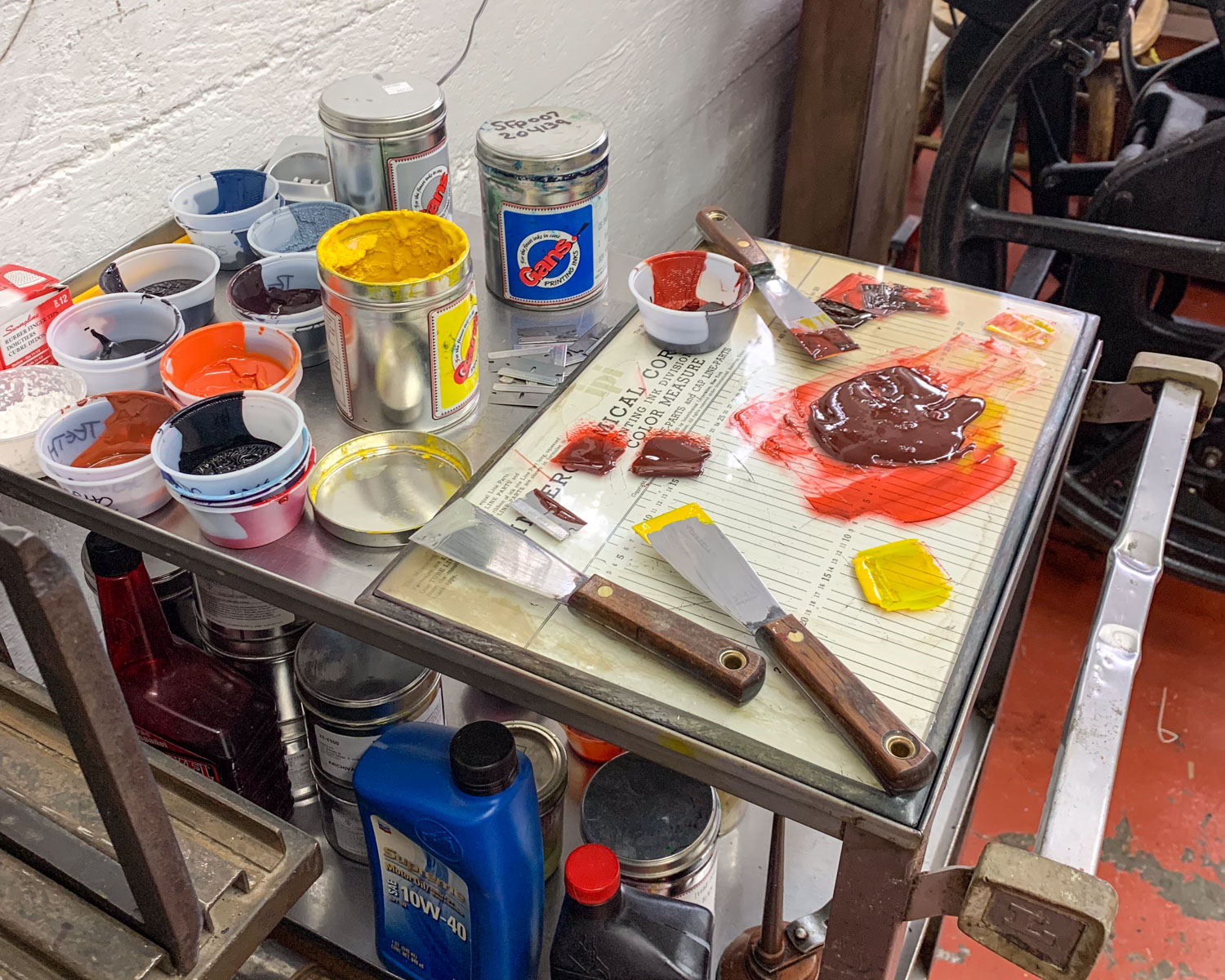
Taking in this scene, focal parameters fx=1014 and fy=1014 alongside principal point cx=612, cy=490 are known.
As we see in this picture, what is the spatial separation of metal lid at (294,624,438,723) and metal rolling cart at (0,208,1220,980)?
17 centimetres

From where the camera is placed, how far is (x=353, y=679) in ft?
2.93

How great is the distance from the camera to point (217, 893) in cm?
60

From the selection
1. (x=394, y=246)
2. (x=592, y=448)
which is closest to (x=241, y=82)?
(x=394, y=246)

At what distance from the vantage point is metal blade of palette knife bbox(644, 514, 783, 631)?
2.25 ft

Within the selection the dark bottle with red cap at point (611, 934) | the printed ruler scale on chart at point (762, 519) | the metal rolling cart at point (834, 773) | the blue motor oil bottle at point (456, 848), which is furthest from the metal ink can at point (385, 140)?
the dark bottle with red cap at point (611, 934)

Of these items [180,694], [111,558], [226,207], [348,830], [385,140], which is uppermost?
[385,140]

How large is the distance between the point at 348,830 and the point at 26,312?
54 cm

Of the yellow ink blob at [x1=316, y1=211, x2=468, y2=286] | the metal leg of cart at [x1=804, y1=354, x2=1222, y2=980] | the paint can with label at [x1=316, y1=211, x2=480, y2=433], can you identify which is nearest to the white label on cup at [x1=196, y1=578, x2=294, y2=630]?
the paint can with label at [x1=316, y1=211, x2=480, y2=433]

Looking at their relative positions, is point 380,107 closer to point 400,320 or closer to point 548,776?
point 400,320

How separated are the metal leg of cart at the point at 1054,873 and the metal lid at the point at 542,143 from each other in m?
0.58

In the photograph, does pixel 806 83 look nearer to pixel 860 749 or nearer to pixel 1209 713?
pixel 1209 713

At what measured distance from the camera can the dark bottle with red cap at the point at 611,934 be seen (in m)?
0.83

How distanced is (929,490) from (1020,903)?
34 centimetres

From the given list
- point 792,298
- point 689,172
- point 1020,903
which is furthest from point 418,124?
point 689,172
